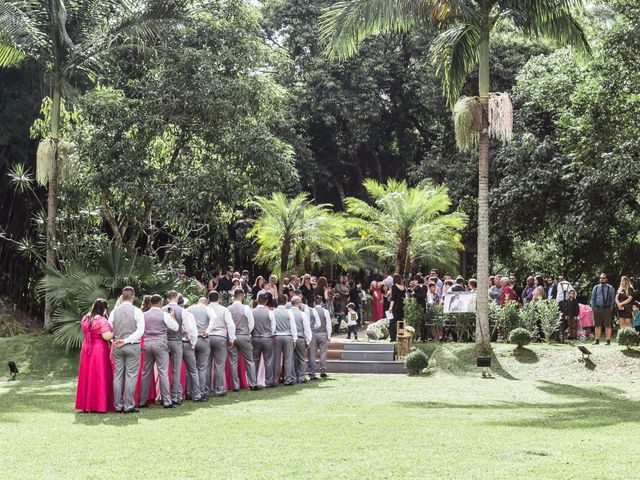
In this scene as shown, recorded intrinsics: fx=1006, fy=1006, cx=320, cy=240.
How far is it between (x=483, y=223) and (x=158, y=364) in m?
8.45

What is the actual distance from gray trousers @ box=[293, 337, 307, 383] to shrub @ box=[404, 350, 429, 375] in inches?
89.8

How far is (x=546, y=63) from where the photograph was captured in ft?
108

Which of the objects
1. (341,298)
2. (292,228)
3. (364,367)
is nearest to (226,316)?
(364,367)

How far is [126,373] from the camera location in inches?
583

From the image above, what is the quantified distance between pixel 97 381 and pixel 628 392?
893 cm

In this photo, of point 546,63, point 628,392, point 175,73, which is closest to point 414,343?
point 628,392

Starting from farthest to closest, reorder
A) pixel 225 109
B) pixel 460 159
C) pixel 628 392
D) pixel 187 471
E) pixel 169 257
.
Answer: pixel 460 159 < pixel 169 257 < pixel 225 109 < pixel 628 392 < pixel 187 471

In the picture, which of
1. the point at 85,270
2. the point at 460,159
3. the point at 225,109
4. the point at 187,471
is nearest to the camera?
the point at 187,471

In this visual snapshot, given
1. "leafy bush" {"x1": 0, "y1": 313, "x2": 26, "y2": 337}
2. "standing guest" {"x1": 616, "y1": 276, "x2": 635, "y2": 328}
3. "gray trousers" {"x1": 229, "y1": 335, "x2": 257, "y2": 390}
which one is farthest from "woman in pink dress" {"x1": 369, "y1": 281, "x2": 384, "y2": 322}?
"gray trousers" {"x1": 229, "y1": 335, "x2": 257, "y2": 390}

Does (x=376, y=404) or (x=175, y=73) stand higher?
(x=175, y=73)

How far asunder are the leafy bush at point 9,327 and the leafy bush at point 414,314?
32.4 feet

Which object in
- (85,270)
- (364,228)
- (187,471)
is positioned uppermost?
(364,228)

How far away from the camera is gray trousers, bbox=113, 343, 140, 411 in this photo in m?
14.8

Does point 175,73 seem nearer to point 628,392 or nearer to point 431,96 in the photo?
point 628,392
